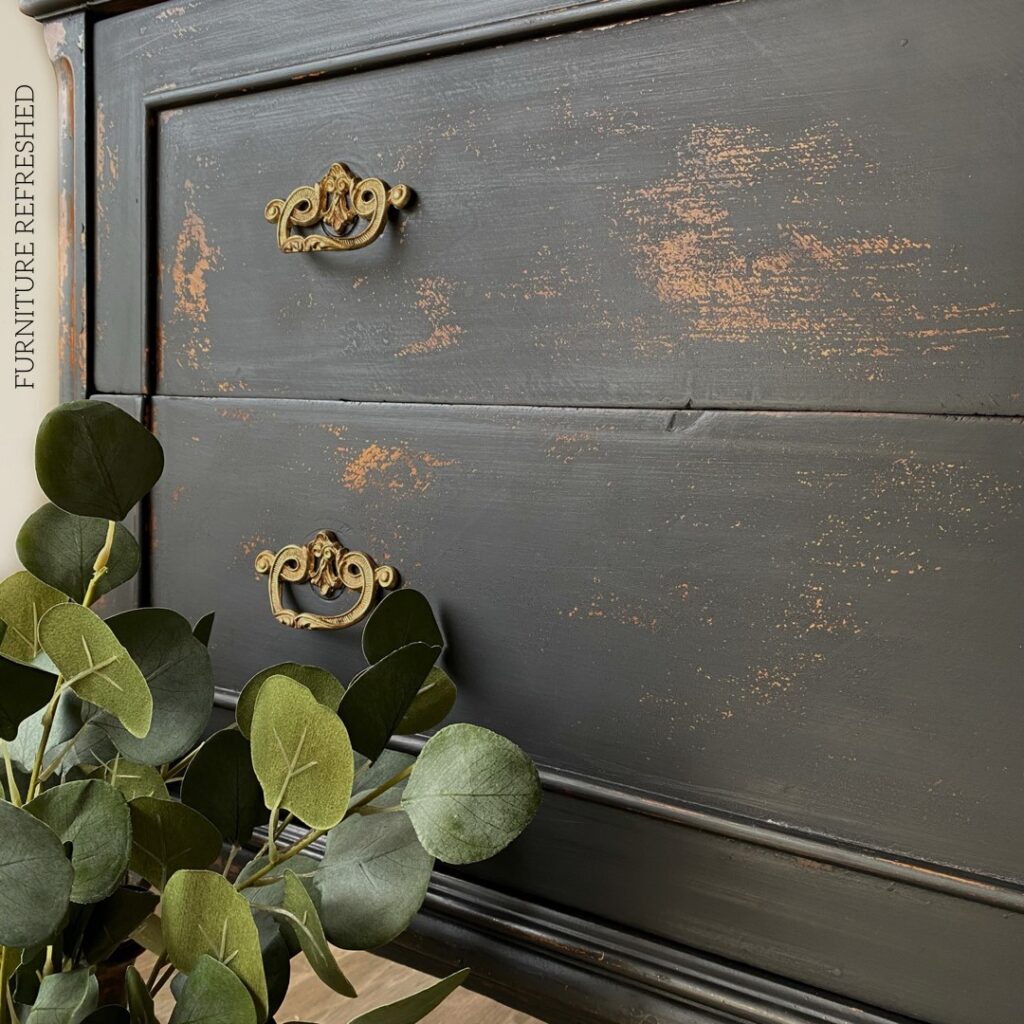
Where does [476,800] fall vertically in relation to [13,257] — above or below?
below

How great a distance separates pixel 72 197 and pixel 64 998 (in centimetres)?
54

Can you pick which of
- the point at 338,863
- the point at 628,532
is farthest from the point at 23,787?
the point at 628,532

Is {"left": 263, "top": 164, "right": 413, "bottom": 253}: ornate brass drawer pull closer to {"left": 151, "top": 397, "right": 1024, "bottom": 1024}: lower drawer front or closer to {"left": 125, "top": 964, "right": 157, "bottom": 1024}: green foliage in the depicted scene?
{"left": 151, "top": 397, "right": 1024, "bottom": 1024}: lower drawer front

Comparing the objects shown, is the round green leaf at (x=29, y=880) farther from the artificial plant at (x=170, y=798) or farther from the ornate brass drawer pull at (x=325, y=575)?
the ornate brass drawer pull at (x=325, y=575)

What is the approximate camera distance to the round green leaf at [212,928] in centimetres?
39

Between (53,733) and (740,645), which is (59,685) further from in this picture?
(740,645)

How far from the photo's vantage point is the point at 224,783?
1.63ft

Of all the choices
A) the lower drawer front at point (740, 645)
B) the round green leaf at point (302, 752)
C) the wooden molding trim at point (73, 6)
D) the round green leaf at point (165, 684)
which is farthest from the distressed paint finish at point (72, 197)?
the round green leaf at point (302, 752)

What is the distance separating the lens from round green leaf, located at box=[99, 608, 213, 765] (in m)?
0.49

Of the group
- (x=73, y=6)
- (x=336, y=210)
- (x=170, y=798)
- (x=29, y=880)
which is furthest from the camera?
(x=73, y=6)

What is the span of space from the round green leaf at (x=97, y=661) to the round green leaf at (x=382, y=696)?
3.4 inches

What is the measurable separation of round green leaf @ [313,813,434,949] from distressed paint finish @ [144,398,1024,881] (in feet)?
0.39

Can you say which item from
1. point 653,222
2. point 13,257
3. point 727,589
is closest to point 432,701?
point 727,589

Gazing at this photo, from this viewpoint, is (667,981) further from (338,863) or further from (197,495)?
(197,495)
